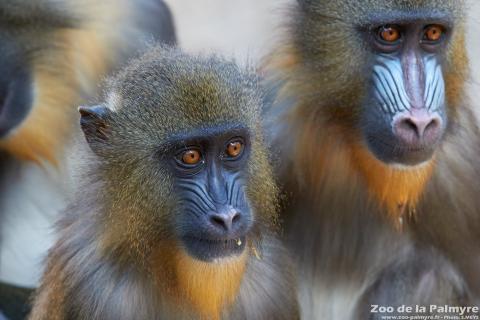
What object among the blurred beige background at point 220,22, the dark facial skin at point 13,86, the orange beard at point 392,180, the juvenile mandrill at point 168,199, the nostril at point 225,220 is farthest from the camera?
the blurred beige background at point 220,22

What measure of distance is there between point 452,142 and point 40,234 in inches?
88.1

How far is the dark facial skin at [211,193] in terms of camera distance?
4.05 meters

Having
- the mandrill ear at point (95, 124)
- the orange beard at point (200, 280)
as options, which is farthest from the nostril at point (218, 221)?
the mandrill ear at point (95, 124)

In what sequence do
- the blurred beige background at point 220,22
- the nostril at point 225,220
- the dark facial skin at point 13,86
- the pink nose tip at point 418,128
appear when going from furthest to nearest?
the blurred beige background at point 220,22 < the dark facial skin at point 13,86 < the pink nose tip at point 418,128 < the nostril at point 225,220

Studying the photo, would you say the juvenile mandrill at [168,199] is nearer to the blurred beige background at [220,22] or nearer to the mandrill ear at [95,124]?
the mandrill ear at [95,124]

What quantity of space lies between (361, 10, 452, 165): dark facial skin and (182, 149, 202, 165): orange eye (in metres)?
0.89

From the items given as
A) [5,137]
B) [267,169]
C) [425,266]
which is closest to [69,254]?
[267,169]

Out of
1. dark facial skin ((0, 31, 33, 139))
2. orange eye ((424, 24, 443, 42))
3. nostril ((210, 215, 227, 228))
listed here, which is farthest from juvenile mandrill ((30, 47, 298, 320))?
dark facial skin ((0, 31, 33, 139))

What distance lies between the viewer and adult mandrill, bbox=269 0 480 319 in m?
4.72

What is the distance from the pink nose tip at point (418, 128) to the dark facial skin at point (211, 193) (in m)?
0.71

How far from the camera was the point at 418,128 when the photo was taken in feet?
14.9

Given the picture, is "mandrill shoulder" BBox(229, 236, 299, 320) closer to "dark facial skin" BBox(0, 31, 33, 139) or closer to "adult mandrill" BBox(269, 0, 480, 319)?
"adult mandrill" BBox(269, 0, 480, 319)

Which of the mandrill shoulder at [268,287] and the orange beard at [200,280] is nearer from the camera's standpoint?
the orange beard at [200,280]

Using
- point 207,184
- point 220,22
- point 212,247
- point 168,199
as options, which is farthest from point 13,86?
point 220,22
